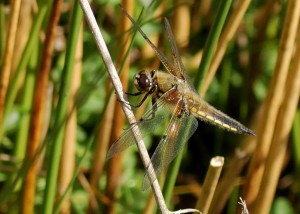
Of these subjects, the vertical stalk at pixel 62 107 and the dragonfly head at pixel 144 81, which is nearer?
the vertical stalk at pixel 62 107

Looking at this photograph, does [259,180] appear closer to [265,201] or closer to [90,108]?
[265,201]

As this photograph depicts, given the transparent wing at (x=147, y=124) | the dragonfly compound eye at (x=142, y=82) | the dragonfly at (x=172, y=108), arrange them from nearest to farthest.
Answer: the transparent wing at (x=147, y=124) < the dragonfly at (x=172, y=108) < the dragonfly compound eye at (x=142, y=82)

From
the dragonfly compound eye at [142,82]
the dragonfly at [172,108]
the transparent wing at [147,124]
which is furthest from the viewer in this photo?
the dragonfly compound eye at [142,82]

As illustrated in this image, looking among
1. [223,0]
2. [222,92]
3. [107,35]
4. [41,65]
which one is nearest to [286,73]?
[223,0]

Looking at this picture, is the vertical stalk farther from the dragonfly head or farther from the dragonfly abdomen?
the dragonfly abdomen

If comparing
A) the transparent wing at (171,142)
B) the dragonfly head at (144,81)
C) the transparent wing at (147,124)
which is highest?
the dragonfly head at (144,81)

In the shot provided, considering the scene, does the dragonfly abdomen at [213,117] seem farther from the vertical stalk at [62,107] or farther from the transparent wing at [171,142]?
the vertical stalk at [62,107]

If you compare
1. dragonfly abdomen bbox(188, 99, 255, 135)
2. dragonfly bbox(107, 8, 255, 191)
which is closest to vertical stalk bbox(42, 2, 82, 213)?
dragonfly bbox(107, 8, 255, 191)

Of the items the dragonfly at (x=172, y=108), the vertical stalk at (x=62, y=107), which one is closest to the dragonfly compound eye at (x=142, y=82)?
the dragonfly at (x=172, y=108)

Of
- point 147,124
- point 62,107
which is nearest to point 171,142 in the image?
point 147,124
